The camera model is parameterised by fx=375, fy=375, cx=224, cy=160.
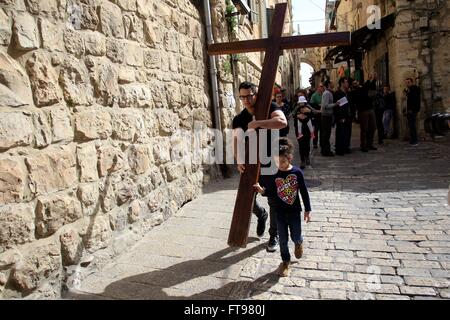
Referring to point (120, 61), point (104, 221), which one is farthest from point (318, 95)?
point (104, 221)

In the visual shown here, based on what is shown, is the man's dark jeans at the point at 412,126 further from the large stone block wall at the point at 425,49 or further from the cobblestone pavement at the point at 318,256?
the cobblestone pavement at the point at 318,256

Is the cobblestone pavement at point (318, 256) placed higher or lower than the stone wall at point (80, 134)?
lower

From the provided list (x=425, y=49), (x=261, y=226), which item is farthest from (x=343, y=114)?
(x=261, y=226)

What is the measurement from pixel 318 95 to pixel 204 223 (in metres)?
5.97

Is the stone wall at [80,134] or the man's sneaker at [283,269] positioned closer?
the stone wall at [80,134]

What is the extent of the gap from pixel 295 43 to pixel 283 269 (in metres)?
2.13

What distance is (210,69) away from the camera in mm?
6590

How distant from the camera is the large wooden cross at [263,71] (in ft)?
11.0

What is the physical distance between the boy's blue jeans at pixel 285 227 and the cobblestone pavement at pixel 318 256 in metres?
0.22

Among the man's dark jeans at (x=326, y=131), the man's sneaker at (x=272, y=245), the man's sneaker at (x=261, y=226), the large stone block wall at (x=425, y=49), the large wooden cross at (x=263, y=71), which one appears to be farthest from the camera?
the large stone block wall at (x=425, y=49)

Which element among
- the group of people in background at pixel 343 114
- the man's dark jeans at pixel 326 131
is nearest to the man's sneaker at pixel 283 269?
the group of people in background at pixel 343 114

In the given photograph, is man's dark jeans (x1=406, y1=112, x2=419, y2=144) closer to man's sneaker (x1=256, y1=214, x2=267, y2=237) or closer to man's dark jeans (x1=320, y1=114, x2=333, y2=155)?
man's dark jeans (x1=320, y1=114, x2=333, y2=155)

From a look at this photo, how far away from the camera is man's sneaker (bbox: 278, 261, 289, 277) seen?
3.23 meters

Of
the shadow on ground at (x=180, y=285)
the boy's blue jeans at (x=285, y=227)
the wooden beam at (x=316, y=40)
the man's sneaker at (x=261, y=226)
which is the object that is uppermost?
the wooden beam at (x=316, y=40)
